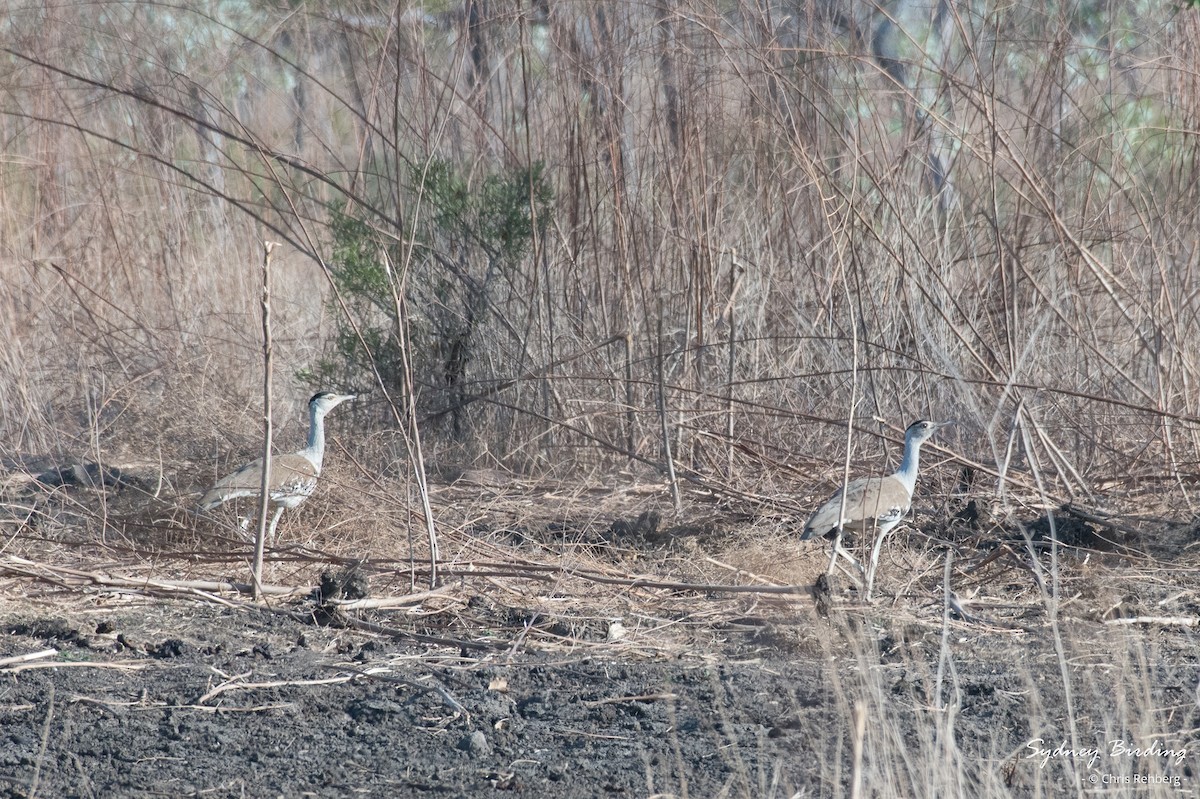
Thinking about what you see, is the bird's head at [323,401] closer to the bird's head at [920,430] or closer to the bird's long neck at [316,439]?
the bird's long neck at [316,439]

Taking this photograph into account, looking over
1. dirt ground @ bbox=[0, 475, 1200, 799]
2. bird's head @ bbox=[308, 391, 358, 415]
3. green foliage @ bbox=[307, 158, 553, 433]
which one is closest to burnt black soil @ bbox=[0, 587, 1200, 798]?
dirt ground @ bbox=[0, 475, 1200, 799]

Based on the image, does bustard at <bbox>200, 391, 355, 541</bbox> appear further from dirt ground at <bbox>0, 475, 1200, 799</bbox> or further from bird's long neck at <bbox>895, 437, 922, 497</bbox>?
bird's long neck at <bbox>895, 437, 922, 497</bbox>

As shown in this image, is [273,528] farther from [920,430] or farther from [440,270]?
[920,430]

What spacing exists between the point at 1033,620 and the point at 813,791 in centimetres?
188

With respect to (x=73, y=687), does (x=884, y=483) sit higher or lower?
higher

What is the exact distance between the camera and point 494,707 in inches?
140

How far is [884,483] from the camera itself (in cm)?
505

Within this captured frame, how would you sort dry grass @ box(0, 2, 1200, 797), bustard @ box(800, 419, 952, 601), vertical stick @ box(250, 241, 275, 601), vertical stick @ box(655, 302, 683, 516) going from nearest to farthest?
vertical stick @ box(250, 241, 275, 601) < bustard @ box(800, 419, 952, 601) < dry grass @ box(0, 2, 1200, 797) < vertical stick @ box(655, 302, 683, 516)

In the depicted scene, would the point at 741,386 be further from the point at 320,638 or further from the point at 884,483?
the point at 320,638

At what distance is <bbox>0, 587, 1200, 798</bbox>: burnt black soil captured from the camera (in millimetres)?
3064

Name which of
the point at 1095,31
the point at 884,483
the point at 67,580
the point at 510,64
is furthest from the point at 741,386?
the point at 67,580

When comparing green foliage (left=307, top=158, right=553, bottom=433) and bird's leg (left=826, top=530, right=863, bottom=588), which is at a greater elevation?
green foliage (left=307, top=158, right=553, bottom=433)

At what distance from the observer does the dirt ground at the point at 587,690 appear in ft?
10.00

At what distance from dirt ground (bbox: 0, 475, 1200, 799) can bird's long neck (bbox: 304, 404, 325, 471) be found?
123 centimetres
